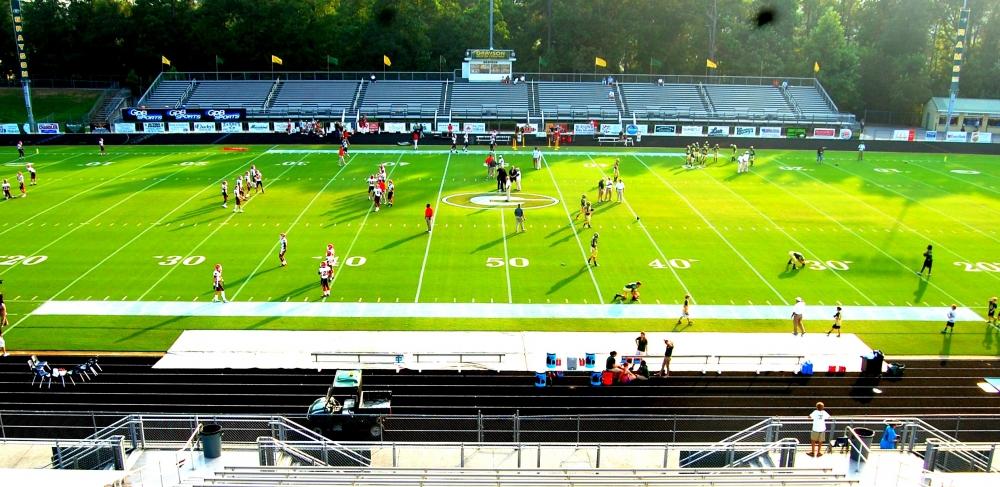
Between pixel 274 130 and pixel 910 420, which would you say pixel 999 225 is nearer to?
pixel 910 420

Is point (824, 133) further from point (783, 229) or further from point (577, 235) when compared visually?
point (577, 235)

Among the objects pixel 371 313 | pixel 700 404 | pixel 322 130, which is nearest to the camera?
pixel 700 404

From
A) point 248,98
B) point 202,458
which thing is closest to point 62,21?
point 248,98

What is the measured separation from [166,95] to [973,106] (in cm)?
7075

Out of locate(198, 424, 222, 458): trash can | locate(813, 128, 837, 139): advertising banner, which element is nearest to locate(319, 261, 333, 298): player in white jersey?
locate(198, 424, 222, 458): trash can

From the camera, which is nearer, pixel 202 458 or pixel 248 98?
pixel 202 458

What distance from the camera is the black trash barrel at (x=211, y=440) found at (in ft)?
36.5

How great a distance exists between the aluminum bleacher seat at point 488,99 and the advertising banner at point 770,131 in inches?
768

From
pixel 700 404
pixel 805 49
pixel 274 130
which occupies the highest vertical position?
pixel 805 49

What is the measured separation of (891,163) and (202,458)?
46.1 meters

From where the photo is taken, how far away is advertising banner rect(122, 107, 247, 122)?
58969 mm

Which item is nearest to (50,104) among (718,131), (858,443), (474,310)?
(718,131)

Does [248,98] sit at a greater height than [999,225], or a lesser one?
greater

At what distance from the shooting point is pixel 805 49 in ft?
240
